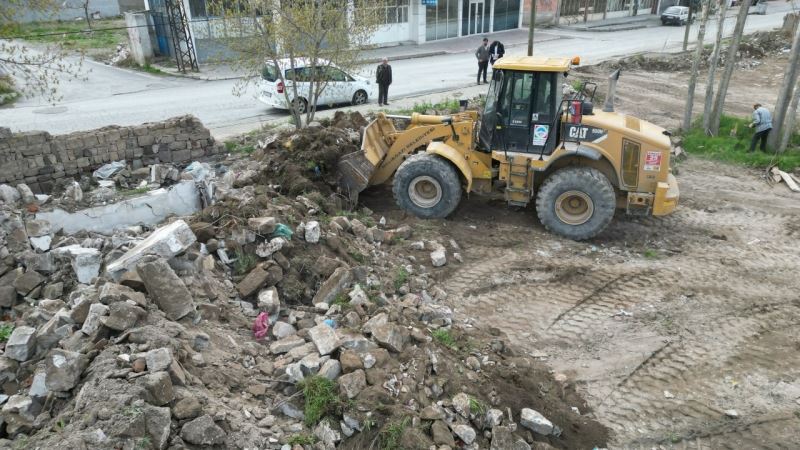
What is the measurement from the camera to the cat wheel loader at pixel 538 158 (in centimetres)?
824

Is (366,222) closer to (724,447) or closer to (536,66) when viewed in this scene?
(536,66)

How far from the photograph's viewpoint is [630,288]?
741 cm

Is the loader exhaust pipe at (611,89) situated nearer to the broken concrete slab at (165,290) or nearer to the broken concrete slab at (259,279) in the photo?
the broken concrete slab at (259,279)

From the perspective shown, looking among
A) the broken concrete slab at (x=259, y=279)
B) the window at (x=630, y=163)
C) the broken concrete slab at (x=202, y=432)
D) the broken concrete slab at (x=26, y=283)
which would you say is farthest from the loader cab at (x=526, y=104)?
the broken concrete slab at (x=26, y=283)

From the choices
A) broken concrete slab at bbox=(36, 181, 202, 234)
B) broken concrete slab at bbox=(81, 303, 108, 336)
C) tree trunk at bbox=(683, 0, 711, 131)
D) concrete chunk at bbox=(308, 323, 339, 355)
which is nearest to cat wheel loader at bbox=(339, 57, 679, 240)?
broken concrete slab at bbox=(36, 181, 202, 234)

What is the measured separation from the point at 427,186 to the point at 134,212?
4.23 m

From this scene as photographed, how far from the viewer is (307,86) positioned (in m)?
14.9

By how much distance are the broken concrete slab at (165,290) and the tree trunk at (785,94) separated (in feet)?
40.3

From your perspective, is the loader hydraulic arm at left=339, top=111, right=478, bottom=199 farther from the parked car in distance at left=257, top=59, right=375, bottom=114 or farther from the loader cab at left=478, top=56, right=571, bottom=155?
the parked car in distance at left=257, top=59, right=375, bottom=114

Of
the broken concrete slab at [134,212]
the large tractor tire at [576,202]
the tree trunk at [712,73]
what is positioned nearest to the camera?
the broken concrete slab at [134,212]

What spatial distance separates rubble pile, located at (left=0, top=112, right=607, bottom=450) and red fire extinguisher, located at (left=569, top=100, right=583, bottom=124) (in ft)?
10.2

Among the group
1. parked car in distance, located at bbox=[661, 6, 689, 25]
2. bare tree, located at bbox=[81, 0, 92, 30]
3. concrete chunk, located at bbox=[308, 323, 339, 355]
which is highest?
bare tree, located at bbox=[81, 0, 92, 30]

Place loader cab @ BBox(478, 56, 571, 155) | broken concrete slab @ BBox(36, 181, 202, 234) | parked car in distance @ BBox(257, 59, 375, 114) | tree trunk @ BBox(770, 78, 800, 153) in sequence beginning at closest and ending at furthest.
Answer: broken concrete slab @ BBox(36, 181, 202, 234), loader cab @ BBox(478, 56, 571, 155), tree trunk @ BBox(770, 78, 800, 153), parked car in distance @ BBox(257, 59, 375, 114)

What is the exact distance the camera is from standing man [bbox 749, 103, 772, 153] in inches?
475
